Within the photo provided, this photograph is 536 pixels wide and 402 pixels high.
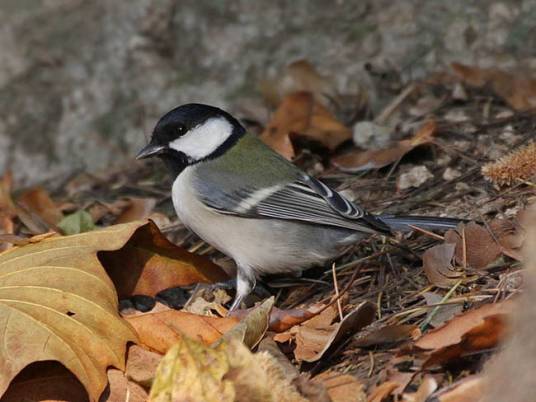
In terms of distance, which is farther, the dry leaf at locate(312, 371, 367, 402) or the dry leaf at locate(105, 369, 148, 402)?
the dry leaf at locate(105, 369, 148, 402)

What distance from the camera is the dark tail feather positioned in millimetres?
2910

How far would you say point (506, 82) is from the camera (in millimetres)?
4062

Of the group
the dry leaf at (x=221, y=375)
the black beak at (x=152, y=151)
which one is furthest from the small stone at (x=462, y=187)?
the dry leaf at (x=221, y=375)

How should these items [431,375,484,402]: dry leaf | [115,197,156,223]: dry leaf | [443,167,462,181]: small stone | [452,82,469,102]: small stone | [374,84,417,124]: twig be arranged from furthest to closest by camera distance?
[374,84,417,124]: twig → [452,82,469,102]: small stone → [115,197,156,223]: dry leaf → [443,167,462,181]: small stone → [431,375,484,402]: dry leaf

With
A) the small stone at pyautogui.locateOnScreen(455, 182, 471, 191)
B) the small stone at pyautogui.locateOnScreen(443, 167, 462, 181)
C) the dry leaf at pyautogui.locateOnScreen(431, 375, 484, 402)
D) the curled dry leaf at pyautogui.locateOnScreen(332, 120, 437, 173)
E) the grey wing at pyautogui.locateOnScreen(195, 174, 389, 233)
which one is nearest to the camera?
the dry leaf at pyautogui.locateOnScreen(431, 375, 484, 402)

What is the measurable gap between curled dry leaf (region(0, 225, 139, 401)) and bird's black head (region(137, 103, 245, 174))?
651mm

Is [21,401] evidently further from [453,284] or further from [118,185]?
[118,185]

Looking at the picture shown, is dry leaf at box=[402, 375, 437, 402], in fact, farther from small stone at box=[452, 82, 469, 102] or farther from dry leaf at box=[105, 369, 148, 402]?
small stone at box=[452, 82, 469, 102]

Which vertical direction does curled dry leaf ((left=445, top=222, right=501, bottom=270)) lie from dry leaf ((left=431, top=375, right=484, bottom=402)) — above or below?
below

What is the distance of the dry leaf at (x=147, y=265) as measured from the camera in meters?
2.99

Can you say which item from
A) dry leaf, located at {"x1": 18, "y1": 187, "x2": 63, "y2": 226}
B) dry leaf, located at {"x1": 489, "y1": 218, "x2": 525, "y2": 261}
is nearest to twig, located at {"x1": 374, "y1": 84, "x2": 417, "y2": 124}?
dry leaf, located at {"x1": 489, "y1": 218, "x2": 525, "y2": 261}

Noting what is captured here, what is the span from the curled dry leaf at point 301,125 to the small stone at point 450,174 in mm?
611

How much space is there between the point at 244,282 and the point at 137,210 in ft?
2.75

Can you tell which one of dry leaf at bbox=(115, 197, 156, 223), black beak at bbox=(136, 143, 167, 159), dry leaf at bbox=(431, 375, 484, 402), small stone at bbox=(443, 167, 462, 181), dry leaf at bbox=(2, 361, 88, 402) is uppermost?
black beak at bbox=(136, 143, 167, 159)
